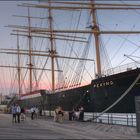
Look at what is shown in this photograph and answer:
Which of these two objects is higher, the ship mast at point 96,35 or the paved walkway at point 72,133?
the ship mast at point 96,35

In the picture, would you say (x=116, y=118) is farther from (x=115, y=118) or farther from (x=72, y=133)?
(x=72, y=133)

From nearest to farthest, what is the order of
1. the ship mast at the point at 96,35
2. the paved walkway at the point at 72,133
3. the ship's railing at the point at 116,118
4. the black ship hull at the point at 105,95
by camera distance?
the paved walkway at the point at 72,133
the ship's railing at the point at 116,118
the black ship hull at the point at 105,95
the ship mast at the point at 96,35

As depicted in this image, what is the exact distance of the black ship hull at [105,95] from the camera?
28016 millimetres

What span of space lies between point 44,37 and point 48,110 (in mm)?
13797

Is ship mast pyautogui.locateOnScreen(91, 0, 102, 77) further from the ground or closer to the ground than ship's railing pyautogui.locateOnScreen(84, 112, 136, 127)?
further from the ground

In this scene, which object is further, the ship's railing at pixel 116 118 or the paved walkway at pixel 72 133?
the ship's railing at pixel 116 118

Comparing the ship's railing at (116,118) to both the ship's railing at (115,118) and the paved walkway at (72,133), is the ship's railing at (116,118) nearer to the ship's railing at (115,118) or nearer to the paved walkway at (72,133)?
the ship's railing at (115,118)

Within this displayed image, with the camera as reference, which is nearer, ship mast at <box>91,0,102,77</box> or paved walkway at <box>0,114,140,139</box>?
paved walkway at <box>0,114,140,139</box>

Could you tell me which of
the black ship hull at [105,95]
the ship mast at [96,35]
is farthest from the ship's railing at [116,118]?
the ship mast at [96,35]

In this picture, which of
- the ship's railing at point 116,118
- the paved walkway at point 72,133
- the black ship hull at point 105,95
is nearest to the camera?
the paved walkway at point 72,133

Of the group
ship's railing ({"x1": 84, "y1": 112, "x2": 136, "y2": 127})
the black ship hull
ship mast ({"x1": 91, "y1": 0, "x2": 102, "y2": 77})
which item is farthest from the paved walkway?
ship mast ({"x1": 91, "y1": 0, "x2": 102, "y2": 77})

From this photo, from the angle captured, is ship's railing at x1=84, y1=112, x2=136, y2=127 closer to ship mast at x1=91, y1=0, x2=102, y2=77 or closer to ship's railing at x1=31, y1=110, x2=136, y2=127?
Answer: ship's railing at x1=31, y1=110, x2=136, y2=127

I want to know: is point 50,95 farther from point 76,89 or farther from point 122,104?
point 122,104

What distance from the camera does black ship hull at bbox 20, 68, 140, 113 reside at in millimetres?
28016
